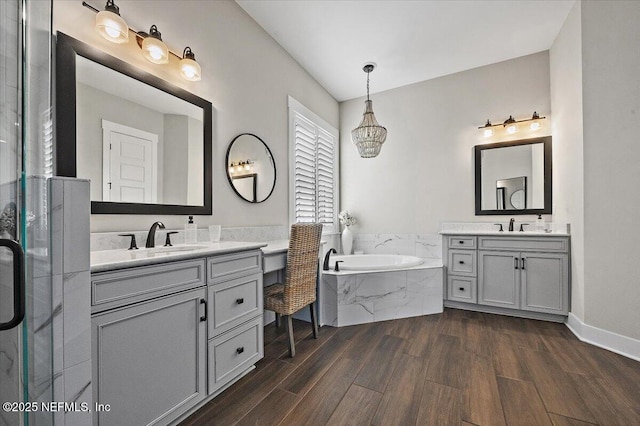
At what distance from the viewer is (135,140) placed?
5.87ft

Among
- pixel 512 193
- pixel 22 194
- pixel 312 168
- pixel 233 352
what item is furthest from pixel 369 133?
pixel 22 194

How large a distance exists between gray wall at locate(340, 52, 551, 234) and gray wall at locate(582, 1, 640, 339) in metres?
0.98

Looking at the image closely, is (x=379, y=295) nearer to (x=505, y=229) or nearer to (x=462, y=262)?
(x=462, y=262)

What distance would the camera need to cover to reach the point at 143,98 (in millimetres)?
1840

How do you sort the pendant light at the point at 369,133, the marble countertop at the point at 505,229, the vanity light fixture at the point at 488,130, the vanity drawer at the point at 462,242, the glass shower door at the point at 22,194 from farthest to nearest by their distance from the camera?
the vanity light fixture at the point at 488,130 → the vanity drawer at the point at 462,242 → the pendant light at the point at 369,133 → the marble countertop at the point at 505,229 → the glass shower door at the point at 22,194

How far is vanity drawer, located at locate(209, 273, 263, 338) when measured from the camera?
163cm

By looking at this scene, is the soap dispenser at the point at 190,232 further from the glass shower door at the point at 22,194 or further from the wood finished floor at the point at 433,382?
the glass shower door at the point at 22,194

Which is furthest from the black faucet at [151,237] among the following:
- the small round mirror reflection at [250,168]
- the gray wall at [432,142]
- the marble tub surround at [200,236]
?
the gray wall at [432,142]

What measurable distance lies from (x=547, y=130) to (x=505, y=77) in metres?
0.85

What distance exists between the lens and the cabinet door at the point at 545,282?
2.82 meters

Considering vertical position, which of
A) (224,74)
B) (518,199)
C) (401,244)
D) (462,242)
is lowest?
(401,244)

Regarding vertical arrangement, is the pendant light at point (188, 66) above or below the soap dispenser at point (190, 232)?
above

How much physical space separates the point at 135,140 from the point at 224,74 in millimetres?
1085

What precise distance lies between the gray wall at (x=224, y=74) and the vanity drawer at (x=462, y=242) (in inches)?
78.4
